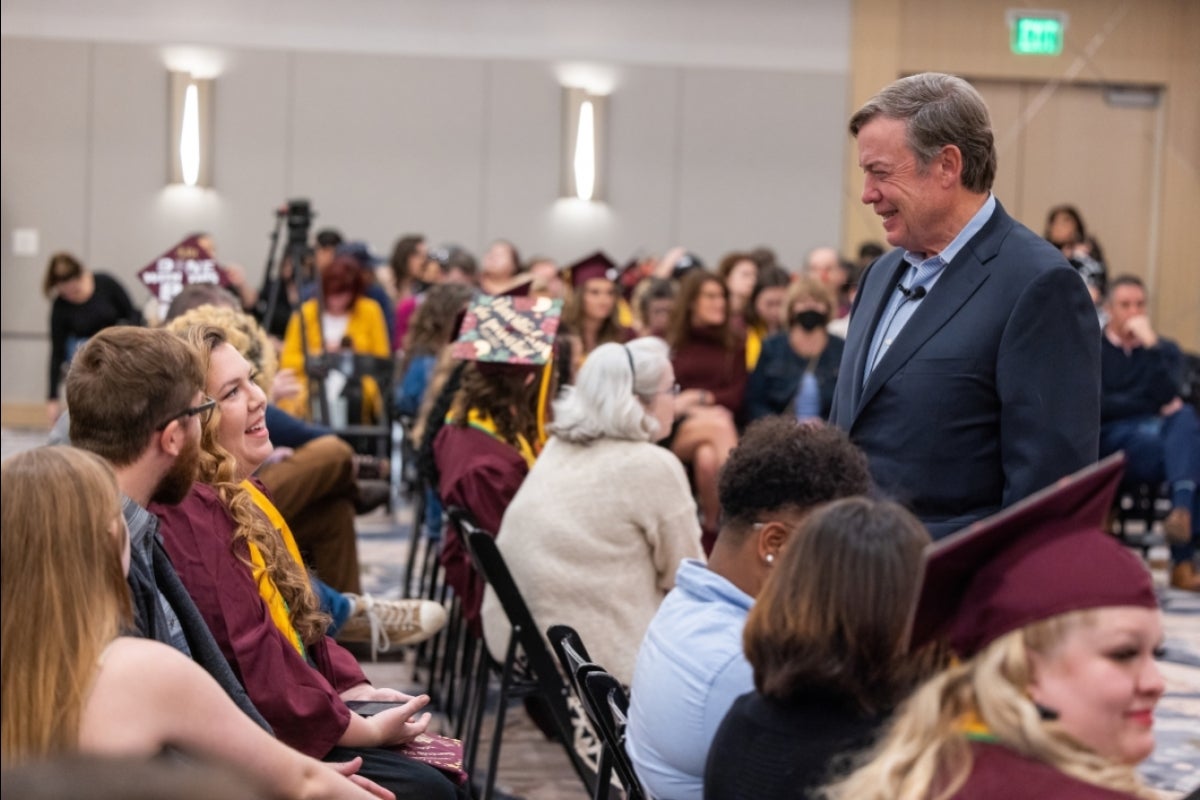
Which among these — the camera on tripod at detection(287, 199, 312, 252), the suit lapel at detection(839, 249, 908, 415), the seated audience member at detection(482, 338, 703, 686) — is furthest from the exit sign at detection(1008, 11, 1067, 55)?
the suit lapel at detection(839, 249, 908, 415)

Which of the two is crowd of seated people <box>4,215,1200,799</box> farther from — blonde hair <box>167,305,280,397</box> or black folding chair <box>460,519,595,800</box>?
black folding chair <box>460,519,595,800</box>

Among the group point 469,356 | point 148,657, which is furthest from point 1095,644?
point 469,356

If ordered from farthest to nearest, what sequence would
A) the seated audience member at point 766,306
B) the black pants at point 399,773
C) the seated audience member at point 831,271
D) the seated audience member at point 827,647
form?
the seated audience member at point 831,271, the seated audience member at point 766,306, the black pants at point 399,773, the seated audience member at point 827,647

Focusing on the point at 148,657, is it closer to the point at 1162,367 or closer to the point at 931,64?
the point at 1162,367

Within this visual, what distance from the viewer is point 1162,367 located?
7.78 meters

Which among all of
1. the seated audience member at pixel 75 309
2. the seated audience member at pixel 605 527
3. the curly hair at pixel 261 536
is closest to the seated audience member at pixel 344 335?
the seated audience member at pixel 75 309

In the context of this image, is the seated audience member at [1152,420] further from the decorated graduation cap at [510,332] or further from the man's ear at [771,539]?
the man's ear at [771,539]

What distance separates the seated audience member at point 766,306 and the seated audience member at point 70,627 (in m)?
7.26

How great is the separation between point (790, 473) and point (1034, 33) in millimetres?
12959

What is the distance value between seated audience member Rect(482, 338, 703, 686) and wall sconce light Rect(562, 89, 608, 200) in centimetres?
1021

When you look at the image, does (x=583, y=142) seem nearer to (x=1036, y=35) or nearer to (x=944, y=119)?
(x=1036, y=35)

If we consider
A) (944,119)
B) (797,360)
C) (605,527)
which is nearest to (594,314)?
(797,360)

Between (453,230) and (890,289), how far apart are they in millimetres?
11693

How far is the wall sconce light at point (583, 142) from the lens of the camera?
1427cm
